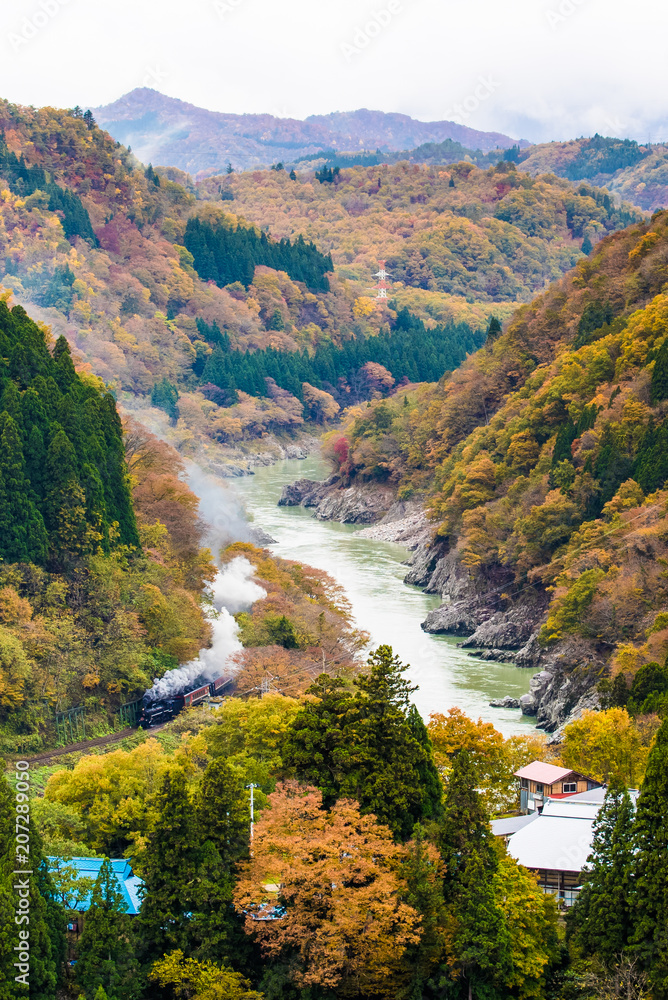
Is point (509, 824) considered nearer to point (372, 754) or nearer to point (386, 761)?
point (386, 761)

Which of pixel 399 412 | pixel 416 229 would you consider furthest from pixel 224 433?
pixel 416 229

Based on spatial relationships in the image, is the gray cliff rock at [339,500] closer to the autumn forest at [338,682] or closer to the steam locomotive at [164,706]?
the autumn forest at [338,682]

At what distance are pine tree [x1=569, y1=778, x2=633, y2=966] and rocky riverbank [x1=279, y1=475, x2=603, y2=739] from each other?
15542 mm

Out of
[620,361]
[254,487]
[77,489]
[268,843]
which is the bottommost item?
[254,487]

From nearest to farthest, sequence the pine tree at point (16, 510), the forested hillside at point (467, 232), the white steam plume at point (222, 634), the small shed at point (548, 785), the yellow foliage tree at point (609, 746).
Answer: the small shed at point (548, 785), the yellow foliage tree at point (609, 746), the pine tree at point (16, 510), the white steam plume at point (222, 634), the forested hillside at point (467, 232)

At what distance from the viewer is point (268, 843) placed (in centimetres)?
2325

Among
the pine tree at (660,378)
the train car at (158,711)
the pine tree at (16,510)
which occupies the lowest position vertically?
the train car at (158,711)

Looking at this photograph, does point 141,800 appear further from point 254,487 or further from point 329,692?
point 254,487

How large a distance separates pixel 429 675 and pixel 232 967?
25934mm

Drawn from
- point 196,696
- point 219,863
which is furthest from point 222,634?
point 219,863

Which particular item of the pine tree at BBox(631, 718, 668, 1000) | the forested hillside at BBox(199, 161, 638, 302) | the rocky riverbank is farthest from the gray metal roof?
the forested hillside at BBox(199, 161, 638, 302)

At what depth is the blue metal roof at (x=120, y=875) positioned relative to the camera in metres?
23.9

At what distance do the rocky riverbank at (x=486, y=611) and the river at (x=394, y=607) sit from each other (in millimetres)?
705

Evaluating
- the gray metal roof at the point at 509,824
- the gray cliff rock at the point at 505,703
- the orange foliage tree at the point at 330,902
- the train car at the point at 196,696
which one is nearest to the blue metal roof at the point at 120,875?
the orange foliage tree at the point at 330,902
